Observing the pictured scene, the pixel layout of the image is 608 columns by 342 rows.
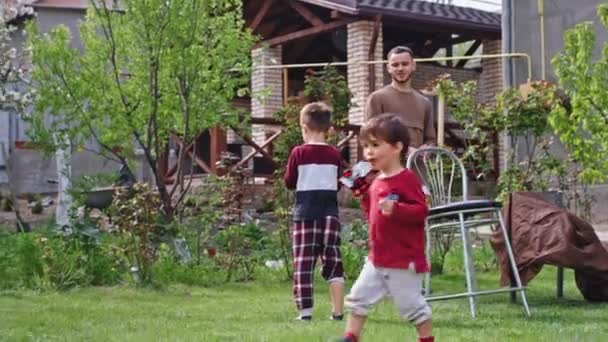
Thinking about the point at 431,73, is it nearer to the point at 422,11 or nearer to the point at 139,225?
the point at 422,11

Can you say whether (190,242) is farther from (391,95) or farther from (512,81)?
(512,81)

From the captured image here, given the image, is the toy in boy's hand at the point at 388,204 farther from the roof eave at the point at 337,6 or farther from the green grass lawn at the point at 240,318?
the roof eave at the point at 337,6

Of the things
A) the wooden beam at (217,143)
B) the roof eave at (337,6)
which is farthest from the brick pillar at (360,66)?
the wooden beam at (217,143)

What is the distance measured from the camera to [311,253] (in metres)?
5.80

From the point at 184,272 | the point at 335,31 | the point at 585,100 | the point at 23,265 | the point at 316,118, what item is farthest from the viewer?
the point at 335,31

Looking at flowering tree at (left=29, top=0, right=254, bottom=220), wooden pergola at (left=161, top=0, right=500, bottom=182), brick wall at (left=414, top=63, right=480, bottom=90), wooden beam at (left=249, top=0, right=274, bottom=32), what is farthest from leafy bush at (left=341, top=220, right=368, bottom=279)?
brick wall at (left=414, top=63, right=480, bottom=90)

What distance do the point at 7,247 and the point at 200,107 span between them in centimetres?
201

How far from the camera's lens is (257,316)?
Answer: 229 inches

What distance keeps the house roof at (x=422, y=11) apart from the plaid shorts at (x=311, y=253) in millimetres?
10234

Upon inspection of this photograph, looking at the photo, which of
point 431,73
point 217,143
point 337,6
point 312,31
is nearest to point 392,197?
point 217,143

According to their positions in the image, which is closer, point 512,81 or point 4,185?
point 512,81

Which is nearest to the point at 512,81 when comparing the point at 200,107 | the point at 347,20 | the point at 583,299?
the point at 347,20

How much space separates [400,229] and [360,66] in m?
12.3

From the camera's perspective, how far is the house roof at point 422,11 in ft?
51.9
